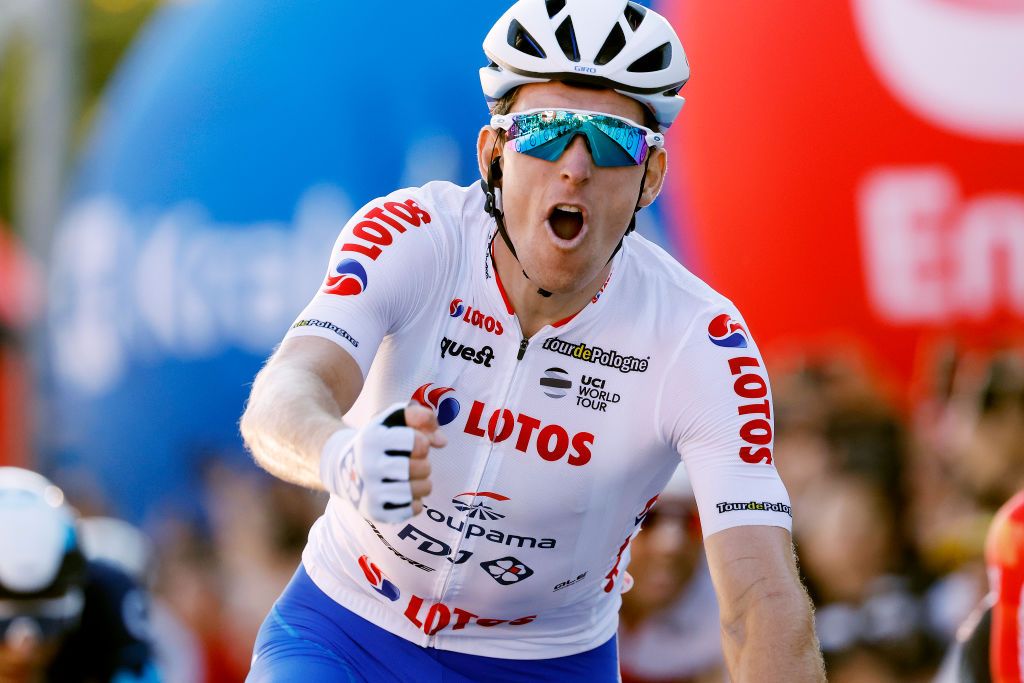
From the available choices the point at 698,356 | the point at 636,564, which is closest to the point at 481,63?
the point at 636,564

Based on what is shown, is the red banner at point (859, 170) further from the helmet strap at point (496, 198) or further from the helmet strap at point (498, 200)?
the helmet strap at point (496, 198)

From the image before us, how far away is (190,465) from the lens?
11078 mm

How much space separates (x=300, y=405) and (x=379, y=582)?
0.89 m

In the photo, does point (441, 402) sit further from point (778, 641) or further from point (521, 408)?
point (778, 641)

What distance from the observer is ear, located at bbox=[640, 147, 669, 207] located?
3875 mm

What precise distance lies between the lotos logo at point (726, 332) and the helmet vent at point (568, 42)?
29.6 inches

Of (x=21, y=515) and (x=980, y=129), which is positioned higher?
(x=980, y=129)

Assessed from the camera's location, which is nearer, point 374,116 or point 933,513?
point 933,513

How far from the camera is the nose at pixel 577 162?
11.8 feet

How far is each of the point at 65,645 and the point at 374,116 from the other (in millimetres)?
5459

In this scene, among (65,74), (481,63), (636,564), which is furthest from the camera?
(65,74)

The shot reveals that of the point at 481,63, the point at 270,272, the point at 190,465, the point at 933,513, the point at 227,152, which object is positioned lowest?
the point at 190,465

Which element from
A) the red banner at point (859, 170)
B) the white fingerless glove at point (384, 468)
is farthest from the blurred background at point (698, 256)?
the white fingerless glove at point (384, 468)

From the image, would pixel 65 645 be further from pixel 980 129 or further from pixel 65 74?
pixel 65 74
